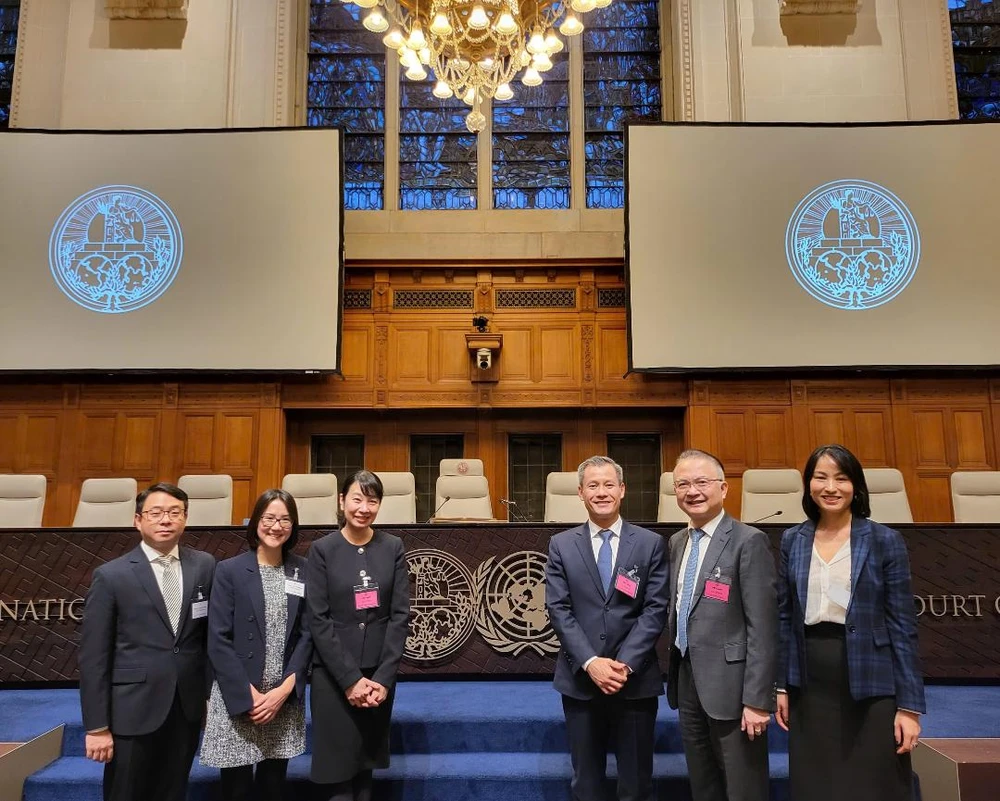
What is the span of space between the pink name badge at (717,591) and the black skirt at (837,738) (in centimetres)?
25

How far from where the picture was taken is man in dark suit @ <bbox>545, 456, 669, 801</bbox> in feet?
7.60

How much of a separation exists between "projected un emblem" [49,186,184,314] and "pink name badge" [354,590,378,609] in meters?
5.42

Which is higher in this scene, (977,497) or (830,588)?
(977,497)

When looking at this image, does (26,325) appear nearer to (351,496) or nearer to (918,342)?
(351,496)

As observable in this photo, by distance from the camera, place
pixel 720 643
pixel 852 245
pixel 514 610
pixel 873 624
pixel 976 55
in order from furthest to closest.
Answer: pixel 976 55 → pixel 852 245 → pixel 514 610 → pixel 720 643 → pixel 873 624

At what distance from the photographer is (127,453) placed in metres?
7.01

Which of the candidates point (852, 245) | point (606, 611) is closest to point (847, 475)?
point (606, 611)

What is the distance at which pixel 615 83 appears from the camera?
8.20 m

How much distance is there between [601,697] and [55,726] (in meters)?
2.30

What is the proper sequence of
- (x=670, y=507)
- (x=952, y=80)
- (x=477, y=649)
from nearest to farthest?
(x=477, y=649) < (x=670, y=507) < (x=952, y=80)

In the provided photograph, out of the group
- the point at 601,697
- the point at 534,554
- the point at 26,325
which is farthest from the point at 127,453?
the point at 601,697

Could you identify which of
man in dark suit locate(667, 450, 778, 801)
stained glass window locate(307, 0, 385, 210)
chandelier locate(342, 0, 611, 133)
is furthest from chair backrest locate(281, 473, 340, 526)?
stained glass window locate(307, 0, 385, 210)

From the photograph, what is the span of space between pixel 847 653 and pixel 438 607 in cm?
213

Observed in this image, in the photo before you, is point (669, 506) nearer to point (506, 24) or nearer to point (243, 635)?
point (506, 24)
